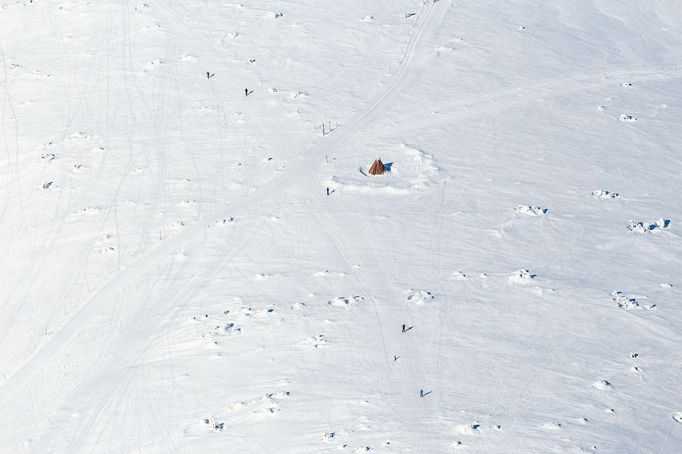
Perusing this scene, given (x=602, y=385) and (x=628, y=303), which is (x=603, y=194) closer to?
(x=628, y=303)

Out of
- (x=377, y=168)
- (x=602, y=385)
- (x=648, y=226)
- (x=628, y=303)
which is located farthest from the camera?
(x=377, y=168)

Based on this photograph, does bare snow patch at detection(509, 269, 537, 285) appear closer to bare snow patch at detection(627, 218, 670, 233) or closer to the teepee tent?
bare snow patch at detection(627, 218, 670, 233)

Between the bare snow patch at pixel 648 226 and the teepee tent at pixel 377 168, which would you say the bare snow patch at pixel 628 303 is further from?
the teepee tent at pixel 377 168

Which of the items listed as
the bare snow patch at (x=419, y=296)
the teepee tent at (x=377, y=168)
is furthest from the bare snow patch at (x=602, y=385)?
the teepee tent at (x=377, y=168)

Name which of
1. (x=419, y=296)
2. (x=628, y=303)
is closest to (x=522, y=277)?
(x=628, y=303)

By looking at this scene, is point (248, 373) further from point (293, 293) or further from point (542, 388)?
point (542, 388)
